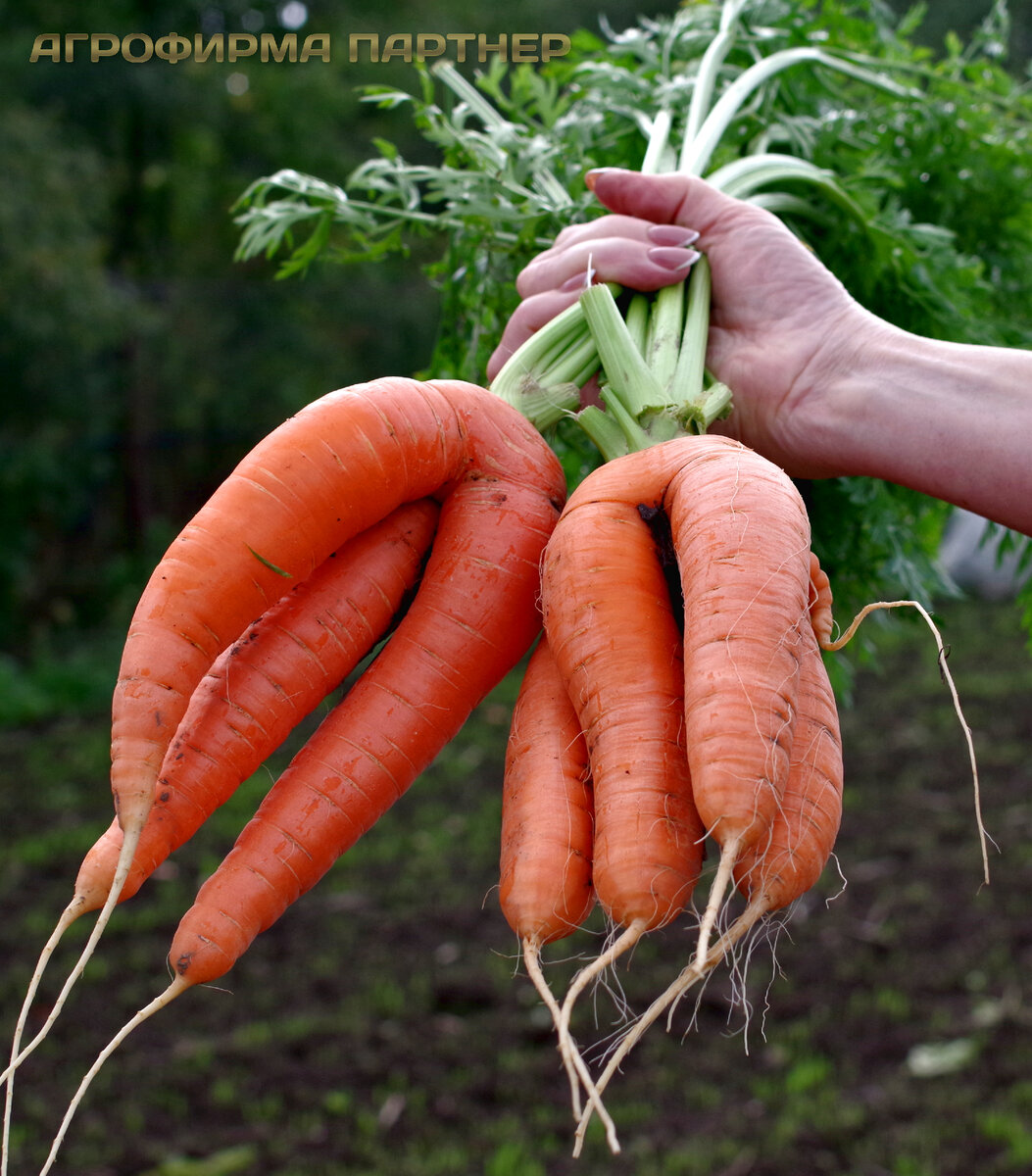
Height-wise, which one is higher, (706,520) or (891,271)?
(891,271)

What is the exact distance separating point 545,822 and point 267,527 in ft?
1.70

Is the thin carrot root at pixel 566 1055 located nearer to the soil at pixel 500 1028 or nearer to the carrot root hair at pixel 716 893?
the carrot root hair at pixel 716 893

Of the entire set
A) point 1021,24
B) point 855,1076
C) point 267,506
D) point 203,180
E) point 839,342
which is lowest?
point 855,1076

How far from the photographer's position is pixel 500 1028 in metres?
3.57

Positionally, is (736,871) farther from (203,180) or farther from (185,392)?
(203,180)

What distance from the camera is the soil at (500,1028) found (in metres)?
2.98

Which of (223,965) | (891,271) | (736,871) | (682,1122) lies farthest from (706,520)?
(682,1122)

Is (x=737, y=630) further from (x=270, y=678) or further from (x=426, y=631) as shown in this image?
(x=270, y=678)

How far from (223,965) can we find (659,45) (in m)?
2.31

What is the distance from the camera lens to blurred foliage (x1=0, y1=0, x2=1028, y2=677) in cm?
666

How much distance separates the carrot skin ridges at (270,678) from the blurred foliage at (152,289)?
5574 mm

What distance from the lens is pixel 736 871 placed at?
3.89 feet

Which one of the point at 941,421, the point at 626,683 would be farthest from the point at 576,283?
the point at 626,683

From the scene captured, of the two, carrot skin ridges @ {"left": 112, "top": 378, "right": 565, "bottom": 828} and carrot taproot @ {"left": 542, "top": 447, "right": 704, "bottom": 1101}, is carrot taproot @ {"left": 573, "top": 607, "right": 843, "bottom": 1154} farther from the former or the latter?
carrot skin ridges @ {"left": 112, "top": 378, "right": 565, "bottom": 828}
